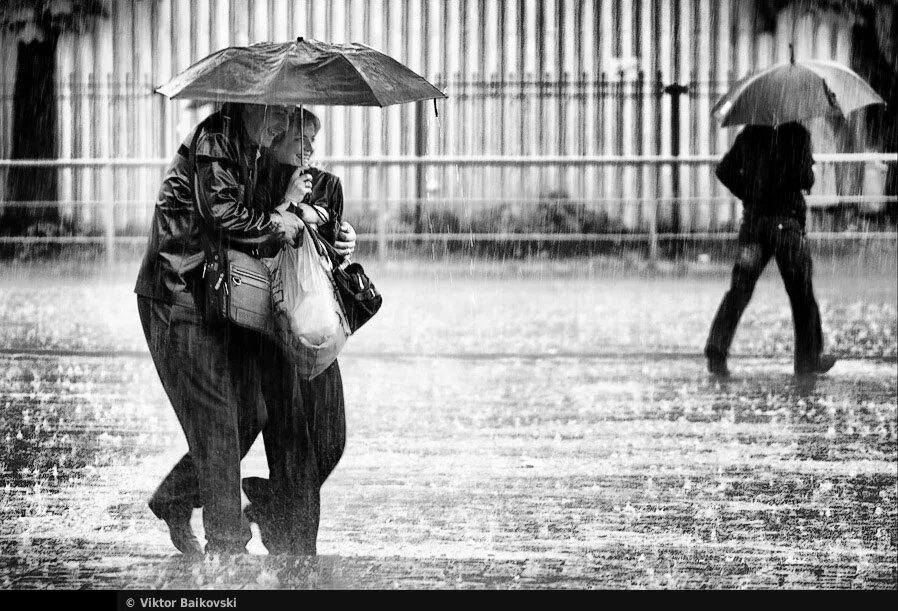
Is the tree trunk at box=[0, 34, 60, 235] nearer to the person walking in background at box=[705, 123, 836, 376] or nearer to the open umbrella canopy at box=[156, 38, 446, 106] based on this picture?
the person walking in background at box=[705, 123, 836, 376]

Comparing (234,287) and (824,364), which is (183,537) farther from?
(824,364)

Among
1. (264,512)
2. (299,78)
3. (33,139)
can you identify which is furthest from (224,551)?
(33,139)

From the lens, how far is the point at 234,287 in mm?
4344

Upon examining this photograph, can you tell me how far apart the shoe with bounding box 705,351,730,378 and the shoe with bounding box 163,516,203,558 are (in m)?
4.84

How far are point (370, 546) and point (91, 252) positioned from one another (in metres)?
10.6

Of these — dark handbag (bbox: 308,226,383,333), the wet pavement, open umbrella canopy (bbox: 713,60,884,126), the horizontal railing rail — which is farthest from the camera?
the horizontal railing rail

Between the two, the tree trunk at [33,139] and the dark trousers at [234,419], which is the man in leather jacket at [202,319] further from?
the tree trunk at [33,139]

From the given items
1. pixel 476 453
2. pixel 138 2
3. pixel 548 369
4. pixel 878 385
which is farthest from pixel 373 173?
→ pixel 476 453

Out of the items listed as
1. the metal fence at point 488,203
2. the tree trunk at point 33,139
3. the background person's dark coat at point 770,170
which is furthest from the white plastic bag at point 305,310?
the tree trunk at point 33,139

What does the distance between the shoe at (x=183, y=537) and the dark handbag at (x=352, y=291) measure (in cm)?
82

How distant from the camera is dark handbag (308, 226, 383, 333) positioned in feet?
15.1

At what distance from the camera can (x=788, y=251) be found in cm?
856

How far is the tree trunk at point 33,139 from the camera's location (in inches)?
597

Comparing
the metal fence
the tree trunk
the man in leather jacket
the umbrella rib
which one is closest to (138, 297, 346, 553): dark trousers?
the man in leather jacket
